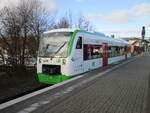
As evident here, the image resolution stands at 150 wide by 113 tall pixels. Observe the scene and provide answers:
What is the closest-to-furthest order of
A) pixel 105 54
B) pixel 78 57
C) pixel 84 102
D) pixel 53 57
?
pixel 84 102 → pixel 53 57 → pixel 78 57 → pixel 105 54

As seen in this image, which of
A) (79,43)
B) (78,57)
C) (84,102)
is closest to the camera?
(84,102)

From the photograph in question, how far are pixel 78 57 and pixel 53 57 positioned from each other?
1459 millimetres

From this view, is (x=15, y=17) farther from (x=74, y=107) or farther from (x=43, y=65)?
(x=74, y=107)

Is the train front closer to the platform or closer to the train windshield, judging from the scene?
the train windshield

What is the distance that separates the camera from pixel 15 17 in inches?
758

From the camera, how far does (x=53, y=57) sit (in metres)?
11.3

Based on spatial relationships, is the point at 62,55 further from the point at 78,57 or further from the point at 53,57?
the point at 78,57

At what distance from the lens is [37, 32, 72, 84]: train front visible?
35.9 feet

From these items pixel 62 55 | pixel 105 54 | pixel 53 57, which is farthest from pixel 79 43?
pixel 105 54

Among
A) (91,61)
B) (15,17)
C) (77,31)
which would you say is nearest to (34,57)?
(15,17)

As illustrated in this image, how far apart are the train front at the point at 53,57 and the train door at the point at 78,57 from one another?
70cm

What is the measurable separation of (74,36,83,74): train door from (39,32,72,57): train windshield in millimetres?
709

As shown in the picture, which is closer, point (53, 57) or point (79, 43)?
point (53, 57)

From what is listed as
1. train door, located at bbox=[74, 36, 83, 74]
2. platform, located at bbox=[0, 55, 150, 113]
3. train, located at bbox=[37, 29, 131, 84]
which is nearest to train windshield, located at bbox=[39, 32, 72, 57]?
train, located at bbox=[37, 29, 131, 84]
